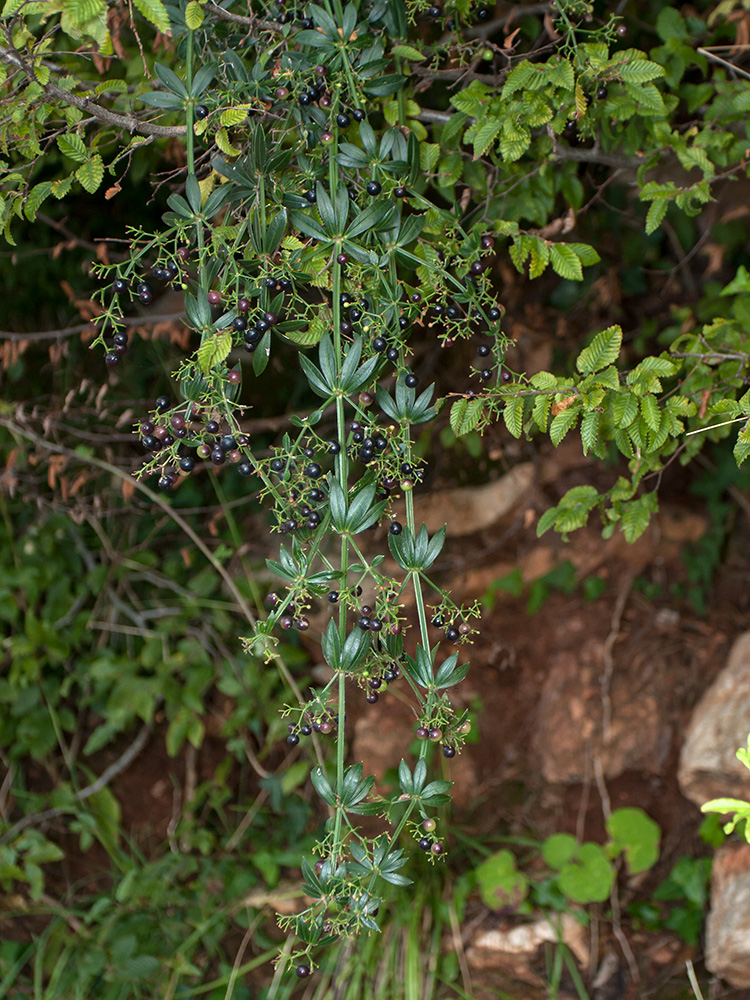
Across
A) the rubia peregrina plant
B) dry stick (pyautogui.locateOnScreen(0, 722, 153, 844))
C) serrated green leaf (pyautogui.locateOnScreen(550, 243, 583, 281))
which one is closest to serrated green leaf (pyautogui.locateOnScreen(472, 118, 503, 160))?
the rubia peregrina plant

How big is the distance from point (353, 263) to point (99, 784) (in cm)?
196

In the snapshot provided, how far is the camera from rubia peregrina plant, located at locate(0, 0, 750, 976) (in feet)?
3.13

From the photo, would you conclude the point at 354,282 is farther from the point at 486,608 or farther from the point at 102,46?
the point at 486,608

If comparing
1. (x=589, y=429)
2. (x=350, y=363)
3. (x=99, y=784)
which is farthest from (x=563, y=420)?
(x=99, y=784)

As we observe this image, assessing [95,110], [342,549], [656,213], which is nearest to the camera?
[342,549]

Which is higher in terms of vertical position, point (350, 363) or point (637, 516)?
point (350, 363)

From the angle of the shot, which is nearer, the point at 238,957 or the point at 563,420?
the point at 563,420

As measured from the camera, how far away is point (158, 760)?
2.57m

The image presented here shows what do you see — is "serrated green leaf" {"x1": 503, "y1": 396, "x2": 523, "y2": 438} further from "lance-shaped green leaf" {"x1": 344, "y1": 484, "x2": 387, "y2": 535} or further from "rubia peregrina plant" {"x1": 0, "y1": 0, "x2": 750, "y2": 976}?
"lance-shaped green leaf" {"x1": 344, "y1": 484, "x2": 387, "y2": 535}

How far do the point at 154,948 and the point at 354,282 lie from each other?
191 centimetres

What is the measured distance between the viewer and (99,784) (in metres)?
2.43

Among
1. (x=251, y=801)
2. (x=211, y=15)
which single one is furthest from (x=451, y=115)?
(x=251, y=801)

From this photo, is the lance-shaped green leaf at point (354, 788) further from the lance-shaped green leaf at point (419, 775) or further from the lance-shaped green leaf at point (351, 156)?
the lance-shaped green leaf at point (351, 156)

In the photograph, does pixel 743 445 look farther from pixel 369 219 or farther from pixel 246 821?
pixel 246 821
